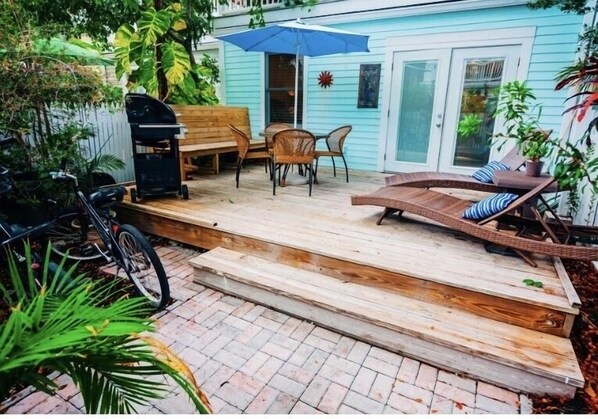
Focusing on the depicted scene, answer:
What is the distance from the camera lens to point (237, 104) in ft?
24.9

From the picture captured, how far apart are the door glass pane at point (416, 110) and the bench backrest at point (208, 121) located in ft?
9.22

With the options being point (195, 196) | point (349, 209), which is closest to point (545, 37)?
point (349, 209)

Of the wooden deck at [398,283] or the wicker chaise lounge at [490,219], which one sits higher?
the wicker chaise lounge at [490,219]

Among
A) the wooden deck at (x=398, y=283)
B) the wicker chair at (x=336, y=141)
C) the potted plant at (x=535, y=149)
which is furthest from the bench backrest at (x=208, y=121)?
the potted plant at (x=535, y=149)

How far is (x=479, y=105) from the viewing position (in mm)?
5250

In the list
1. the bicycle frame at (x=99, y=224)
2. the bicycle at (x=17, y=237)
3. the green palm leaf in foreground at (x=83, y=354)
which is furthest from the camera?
the bicycle frame at (x=99, y=224)

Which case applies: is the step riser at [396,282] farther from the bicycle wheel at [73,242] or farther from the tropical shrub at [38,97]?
the tropical shrub at [38,97]

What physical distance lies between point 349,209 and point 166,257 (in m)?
2.05

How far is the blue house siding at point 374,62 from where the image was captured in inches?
182

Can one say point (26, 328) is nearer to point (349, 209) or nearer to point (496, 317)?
point (496, 317)

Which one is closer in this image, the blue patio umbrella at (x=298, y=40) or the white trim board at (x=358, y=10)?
the blue patio umbrella at (x=298, y=40)

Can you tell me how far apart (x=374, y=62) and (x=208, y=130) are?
9.97ft

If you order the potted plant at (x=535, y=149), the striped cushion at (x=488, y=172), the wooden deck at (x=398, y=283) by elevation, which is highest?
the potted plant at (x=535, y=149)

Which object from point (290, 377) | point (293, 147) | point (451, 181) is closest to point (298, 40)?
point (293, 147)
